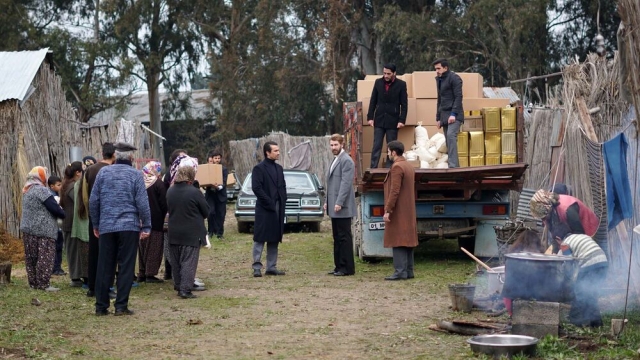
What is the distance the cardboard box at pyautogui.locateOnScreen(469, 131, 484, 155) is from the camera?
14.8 metres

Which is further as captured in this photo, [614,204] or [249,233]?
[249,233]

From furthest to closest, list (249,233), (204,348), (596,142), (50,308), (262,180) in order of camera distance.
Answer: (249,233) < (262,180) < (596,142) < (50,308) < (204,348)

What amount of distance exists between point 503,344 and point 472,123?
7.81 metres

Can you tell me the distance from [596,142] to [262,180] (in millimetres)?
4772

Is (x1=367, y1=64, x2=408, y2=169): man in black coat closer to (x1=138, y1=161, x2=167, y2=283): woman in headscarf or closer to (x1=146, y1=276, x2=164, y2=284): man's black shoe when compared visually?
(x1=138, y1=161, x2=167, y2=283): woman in headscarf

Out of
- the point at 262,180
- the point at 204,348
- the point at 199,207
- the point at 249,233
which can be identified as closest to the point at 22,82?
the point at 249,233

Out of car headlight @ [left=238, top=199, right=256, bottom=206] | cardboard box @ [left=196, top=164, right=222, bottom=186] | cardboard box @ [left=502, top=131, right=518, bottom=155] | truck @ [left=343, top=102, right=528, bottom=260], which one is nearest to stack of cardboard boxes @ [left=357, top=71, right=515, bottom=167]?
cardboard box @ [left=502, top=131, right=518, bottom=155]

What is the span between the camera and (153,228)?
1320 centimetres

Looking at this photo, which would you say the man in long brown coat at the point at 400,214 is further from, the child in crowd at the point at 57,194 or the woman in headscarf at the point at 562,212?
the child in crowd at the point at 57,194

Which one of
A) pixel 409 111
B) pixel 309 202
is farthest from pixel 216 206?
pixel 409 111

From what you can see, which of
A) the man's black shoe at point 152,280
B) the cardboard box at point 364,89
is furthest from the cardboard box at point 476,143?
the man's black shoe at point 152,280

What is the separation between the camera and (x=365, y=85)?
15961mm

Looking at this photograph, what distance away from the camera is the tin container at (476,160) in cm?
1477

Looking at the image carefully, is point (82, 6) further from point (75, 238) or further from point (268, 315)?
point (268, 315)
